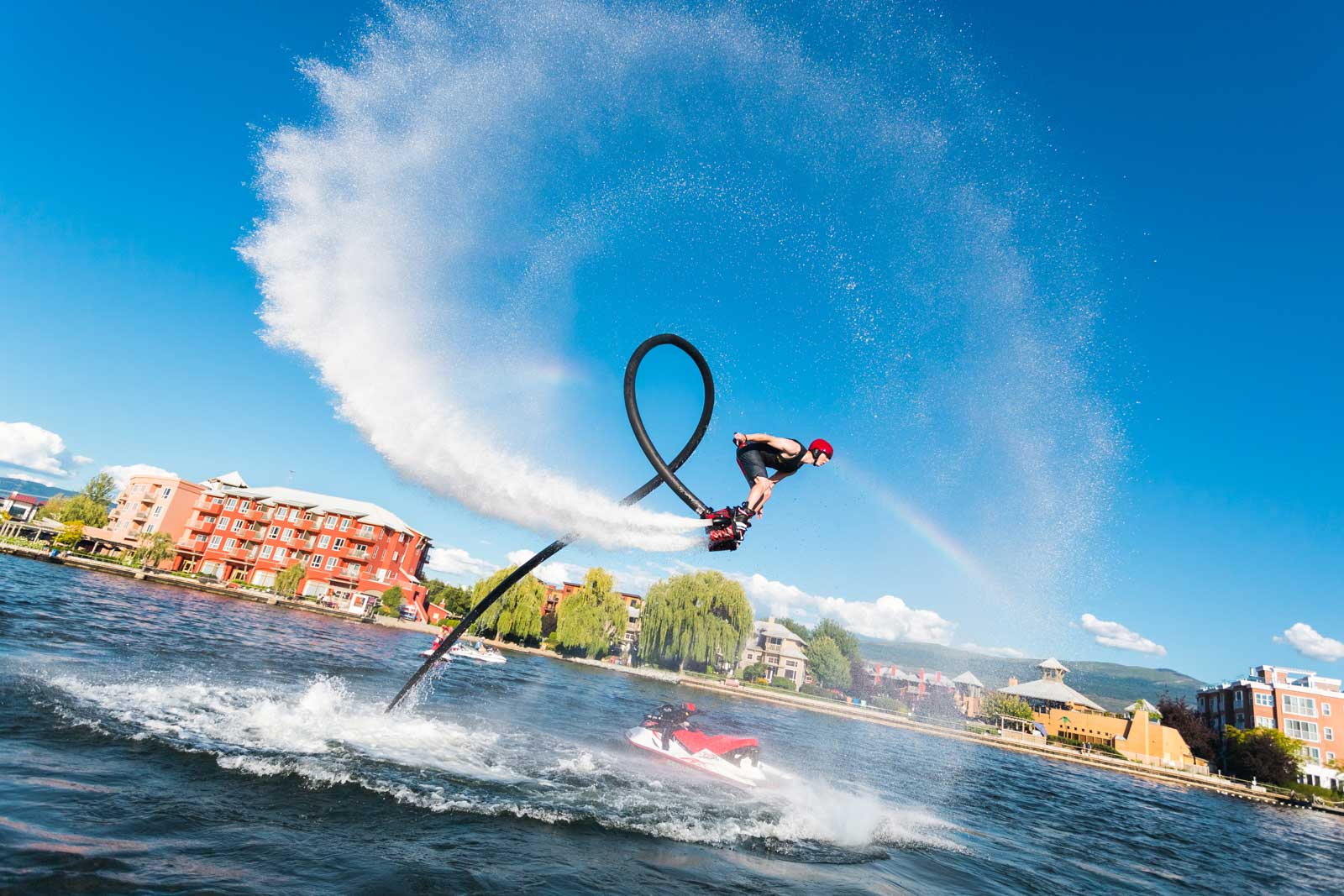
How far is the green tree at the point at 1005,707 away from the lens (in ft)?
367

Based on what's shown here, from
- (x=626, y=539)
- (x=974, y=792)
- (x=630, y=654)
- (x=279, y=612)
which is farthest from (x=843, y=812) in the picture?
(x=630, y=654)

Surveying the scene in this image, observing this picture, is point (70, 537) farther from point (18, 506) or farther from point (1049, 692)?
point (1049, 692)

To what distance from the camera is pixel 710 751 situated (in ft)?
70.3

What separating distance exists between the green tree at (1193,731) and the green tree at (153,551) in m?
147

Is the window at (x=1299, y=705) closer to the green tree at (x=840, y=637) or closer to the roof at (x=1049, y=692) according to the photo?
the roof at (x=1049, y=692)

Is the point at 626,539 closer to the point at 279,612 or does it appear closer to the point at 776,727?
the point at 776,727

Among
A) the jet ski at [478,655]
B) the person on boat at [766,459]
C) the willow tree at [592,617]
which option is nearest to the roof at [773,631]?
the willow tree at [592,617]

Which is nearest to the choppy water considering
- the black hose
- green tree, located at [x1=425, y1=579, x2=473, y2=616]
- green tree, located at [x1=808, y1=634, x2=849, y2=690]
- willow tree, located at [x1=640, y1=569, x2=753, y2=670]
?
the black hose

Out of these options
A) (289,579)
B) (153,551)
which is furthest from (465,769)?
(153,551)

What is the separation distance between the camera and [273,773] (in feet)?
39.1

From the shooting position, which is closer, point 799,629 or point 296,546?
point 296,546

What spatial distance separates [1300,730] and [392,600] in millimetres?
129131

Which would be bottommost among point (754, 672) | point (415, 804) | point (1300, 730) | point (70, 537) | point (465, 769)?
point (465, 769)

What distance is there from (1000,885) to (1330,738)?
110097 mm
